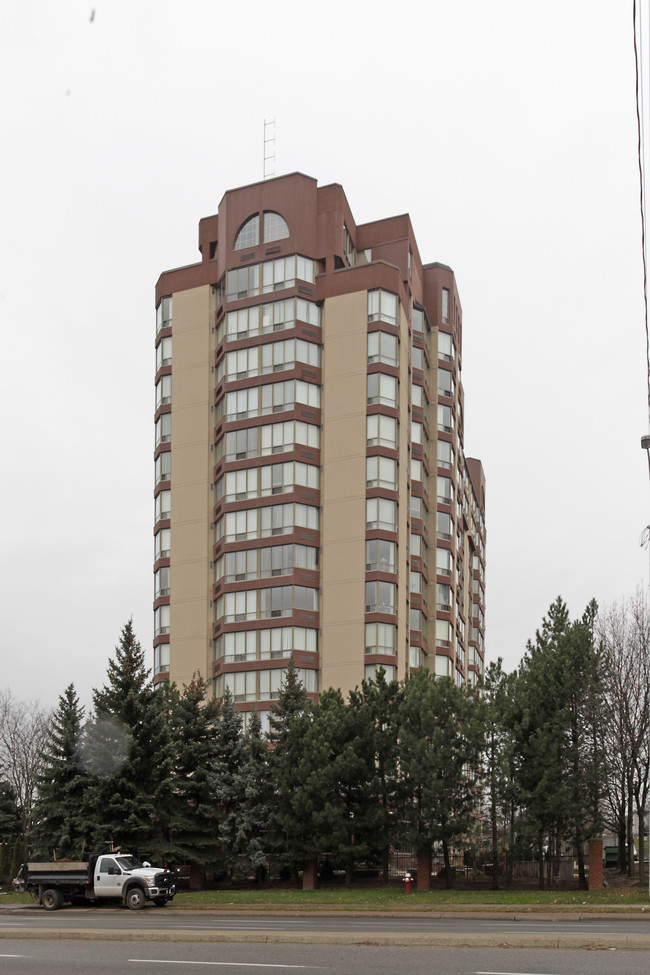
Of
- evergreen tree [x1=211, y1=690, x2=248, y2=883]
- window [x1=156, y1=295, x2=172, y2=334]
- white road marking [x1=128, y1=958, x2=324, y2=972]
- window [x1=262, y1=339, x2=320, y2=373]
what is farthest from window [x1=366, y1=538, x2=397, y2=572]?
white road marking [x1=128, y1=958, x2=324, y2=972]

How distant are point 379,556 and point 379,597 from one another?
2.45 m

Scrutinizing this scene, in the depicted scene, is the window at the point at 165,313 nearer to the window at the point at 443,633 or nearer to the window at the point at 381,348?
the window at the point at 381,348

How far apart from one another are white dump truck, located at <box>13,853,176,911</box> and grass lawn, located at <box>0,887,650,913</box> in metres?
0.96

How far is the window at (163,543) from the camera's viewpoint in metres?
75.8

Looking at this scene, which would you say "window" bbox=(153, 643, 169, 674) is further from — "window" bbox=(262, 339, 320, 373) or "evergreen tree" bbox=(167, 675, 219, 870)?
"evergreen tree" bbox=(167, 675, 219, 870)

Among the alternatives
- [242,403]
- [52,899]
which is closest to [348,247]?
[242,403]

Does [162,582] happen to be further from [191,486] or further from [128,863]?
[128,863]

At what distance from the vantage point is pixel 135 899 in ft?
115

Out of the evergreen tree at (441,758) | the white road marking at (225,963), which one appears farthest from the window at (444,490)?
the white road marking at (225,963)

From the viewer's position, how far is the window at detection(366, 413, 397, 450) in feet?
228

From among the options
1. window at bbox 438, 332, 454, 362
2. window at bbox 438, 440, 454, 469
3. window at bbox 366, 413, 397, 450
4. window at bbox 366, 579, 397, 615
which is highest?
window at bbox 438, 332, 454, 362

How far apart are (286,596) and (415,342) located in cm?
2146

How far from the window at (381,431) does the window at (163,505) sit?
1505cm

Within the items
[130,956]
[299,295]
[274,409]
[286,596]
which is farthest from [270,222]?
[130,956]
